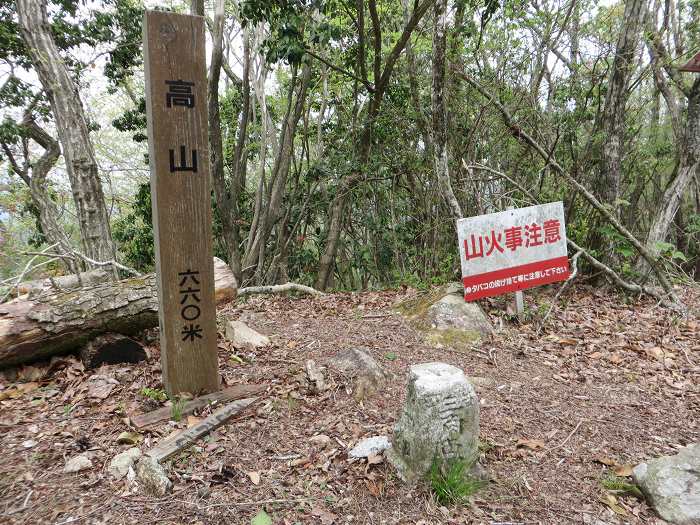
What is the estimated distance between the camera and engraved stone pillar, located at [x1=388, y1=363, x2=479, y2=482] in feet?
7.65

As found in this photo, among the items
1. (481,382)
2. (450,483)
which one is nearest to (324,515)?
(450,483)

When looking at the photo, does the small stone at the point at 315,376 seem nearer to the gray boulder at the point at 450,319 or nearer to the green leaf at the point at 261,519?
the green leaf at the point at 261,519

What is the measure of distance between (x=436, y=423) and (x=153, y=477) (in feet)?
5.29

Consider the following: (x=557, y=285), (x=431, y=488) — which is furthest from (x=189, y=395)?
(x=557, y=285)

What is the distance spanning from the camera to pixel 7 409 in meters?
2.97

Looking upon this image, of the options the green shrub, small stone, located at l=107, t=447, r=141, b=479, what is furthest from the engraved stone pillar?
small stone, located at l=107, t=447, r=141, b=479

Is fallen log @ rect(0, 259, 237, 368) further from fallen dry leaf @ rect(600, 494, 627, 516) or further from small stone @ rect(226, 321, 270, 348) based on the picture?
fallen dry leaf @ rect(600, 494, 627, 516)

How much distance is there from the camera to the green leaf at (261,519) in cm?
221

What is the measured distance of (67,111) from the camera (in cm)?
533

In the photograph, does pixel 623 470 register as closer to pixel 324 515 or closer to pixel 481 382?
pixel 481 382

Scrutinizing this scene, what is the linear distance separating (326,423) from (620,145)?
234 inches

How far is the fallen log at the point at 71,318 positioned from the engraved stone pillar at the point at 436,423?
250 centimetres

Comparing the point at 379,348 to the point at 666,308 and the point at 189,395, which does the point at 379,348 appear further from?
the point at 666,308

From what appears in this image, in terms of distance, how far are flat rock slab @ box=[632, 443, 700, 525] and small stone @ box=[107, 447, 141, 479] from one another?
3.02 metres
